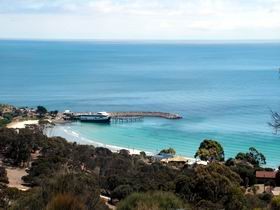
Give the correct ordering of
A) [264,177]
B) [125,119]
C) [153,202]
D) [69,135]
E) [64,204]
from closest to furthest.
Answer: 1. [64,204]
2. [153,202]
3. [264,177]
4. [69,135]
5. [125,119]

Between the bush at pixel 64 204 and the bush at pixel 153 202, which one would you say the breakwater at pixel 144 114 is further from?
the bush at pixel 64 204

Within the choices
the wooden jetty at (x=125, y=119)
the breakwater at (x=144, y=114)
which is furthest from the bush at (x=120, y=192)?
the breakwater at (x=144, y=114)

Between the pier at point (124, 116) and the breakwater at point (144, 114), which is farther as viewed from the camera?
the breakwater at point (144, 114)

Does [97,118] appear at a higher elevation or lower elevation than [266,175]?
higher

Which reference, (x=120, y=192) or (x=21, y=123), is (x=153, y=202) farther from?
(x=21, y=123)

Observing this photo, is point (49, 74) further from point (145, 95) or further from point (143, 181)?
point (143, 181)

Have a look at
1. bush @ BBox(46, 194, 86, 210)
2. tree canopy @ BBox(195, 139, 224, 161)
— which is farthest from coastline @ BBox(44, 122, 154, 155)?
bush @ BBox(46, 194, 86, 210)

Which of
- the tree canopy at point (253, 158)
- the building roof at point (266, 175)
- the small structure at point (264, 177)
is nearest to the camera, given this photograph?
the small structure at point (264, 177)

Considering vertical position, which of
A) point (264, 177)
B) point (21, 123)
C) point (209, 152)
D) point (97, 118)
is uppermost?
point (97, 118)

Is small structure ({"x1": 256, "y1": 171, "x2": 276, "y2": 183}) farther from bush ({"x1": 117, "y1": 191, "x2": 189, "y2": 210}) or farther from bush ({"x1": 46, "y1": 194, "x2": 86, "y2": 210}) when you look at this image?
bush ({"x1": 46, "y1": 194, "x2": 86, "y2": 210})

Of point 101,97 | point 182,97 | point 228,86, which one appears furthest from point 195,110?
point 228,86

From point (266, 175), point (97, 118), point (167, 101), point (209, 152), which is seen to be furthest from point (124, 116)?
point (266, 175)
